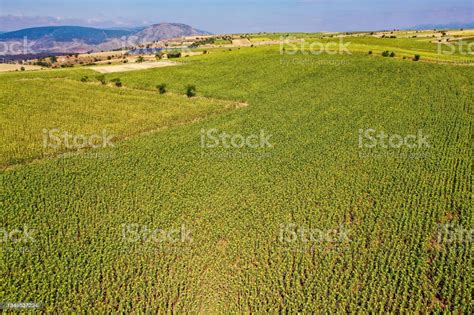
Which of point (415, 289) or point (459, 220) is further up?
point (459, 220)

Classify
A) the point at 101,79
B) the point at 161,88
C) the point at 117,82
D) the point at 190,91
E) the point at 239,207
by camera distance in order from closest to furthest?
the point at 239,207, the point at 190,91, the point at 161,88, the point at 117,82, the point at 101,79

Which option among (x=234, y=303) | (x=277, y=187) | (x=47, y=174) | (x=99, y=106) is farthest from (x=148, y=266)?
(x=99, y=106)

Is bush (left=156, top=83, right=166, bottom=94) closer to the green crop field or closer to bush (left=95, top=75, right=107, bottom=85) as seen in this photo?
the green crop field

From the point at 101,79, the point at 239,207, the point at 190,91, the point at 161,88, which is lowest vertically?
the point at 239,207

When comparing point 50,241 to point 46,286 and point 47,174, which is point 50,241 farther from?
point 47,174

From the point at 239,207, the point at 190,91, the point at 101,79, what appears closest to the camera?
the point at 239,207

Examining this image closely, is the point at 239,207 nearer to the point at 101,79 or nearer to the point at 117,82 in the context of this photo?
the point at 117,82

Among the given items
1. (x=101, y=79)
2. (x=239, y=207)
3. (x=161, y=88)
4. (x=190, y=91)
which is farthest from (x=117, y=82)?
(x=239, y=207)

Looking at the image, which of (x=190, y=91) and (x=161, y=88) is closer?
(x=190, y=91)
